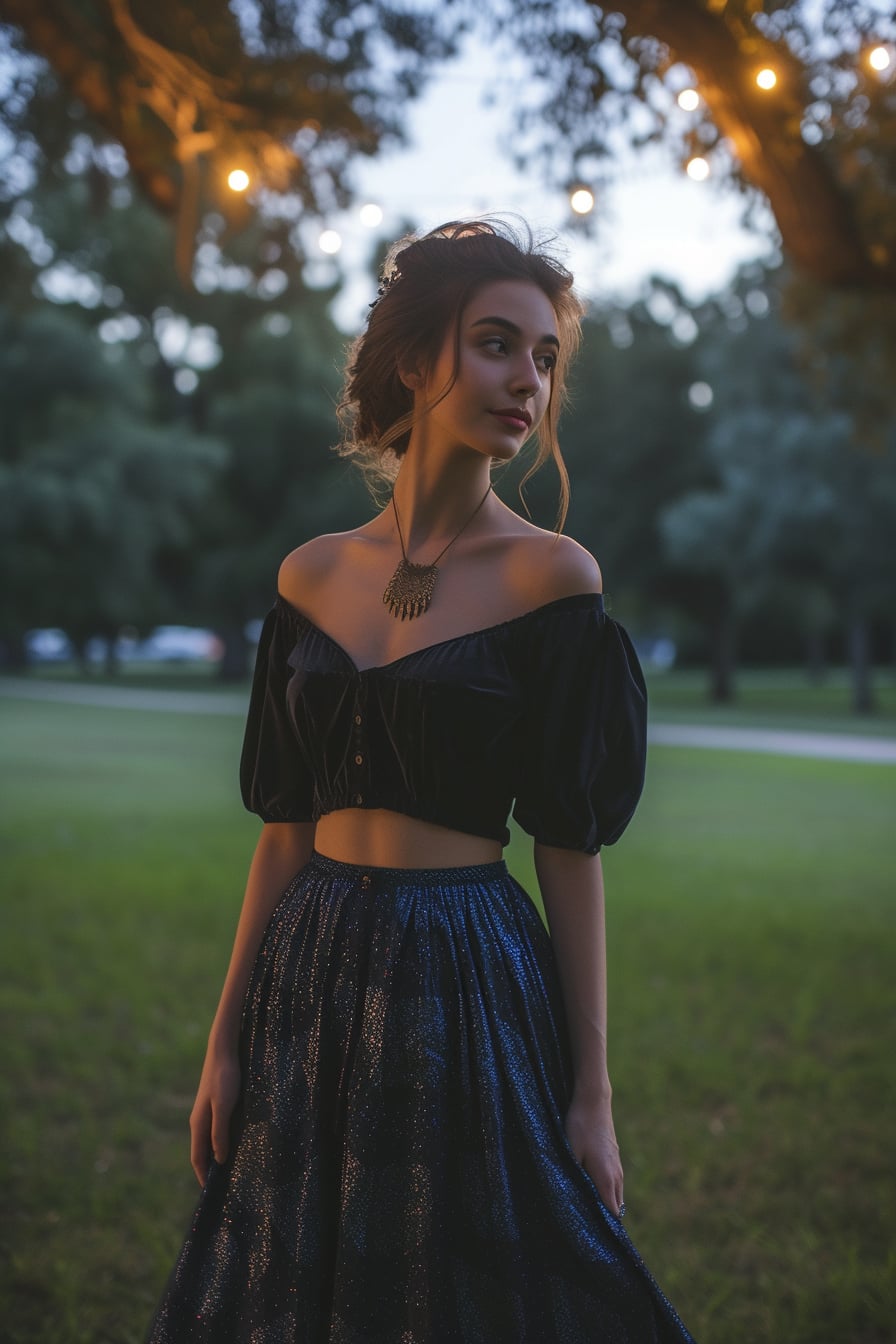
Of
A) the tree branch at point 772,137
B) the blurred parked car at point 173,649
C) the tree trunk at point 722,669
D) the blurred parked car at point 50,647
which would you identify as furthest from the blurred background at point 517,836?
the blurred parked car at point 50,647

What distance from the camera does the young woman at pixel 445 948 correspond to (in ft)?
5.54

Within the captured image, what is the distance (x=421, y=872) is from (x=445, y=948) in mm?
116

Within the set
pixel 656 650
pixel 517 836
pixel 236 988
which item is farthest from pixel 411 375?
pixel 656 650

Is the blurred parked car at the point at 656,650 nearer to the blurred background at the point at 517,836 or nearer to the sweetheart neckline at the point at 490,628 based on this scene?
the blurred background at the point at 517,836

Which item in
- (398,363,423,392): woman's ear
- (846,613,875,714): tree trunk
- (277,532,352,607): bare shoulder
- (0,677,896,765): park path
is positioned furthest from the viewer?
(846,613,875,714): tree trunk

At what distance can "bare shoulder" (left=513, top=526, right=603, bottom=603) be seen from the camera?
1.81 meters

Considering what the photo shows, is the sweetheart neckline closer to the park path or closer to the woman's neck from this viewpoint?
the woman's neck

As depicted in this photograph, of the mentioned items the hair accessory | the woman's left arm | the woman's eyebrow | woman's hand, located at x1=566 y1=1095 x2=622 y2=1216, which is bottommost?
woman's hand, located at x1=566 y1=1095 x2=622 y2=1216

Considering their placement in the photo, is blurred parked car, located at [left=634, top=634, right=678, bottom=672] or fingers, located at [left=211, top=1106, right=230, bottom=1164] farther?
blurred parked car, located at [left=634, top=634, right=678, bottom=672]

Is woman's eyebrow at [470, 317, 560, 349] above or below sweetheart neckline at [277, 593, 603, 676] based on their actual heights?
above

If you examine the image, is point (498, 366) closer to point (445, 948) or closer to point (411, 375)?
point (411, 375)

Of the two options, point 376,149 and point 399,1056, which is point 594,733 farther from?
point 376,149

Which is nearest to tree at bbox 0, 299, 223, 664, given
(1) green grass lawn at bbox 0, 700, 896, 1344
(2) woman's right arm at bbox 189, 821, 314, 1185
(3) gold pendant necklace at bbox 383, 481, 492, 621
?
(1) green grass lawn at bbox 0, 700, 896, 1344

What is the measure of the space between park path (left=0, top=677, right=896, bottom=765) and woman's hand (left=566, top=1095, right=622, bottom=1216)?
14.9m
